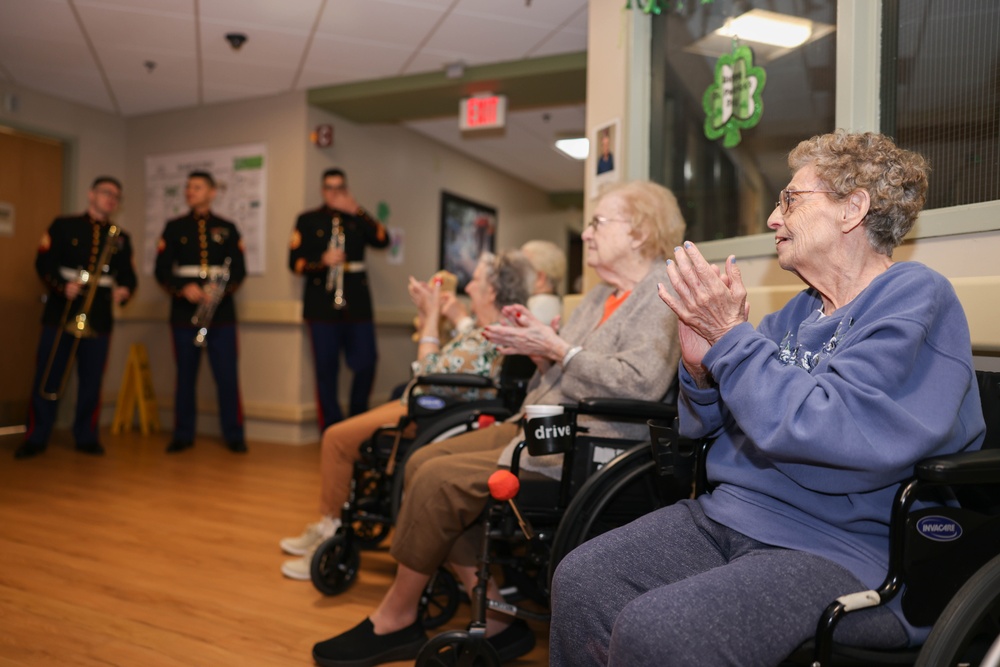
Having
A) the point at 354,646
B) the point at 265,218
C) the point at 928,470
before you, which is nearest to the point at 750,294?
the point at 928,470

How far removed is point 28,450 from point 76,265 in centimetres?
111

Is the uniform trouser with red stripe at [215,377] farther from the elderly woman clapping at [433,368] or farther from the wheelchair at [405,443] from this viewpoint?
the wheelchair at [405,443]

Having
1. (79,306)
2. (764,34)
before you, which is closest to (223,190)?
(79,306)

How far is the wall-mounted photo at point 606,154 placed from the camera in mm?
2688

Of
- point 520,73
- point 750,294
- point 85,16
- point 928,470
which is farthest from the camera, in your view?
point 520,73

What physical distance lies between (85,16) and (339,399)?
8.97 feet

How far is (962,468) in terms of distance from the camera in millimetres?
955

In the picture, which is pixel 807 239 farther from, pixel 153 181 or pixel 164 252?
pixel 153 181

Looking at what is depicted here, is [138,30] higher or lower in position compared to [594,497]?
higher

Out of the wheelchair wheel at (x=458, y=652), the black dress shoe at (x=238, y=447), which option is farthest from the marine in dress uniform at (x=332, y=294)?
the wheelchair wheel at (x=458, y=652)

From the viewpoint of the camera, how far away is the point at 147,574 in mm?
2451

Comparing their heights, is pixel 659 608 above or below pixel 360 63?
below

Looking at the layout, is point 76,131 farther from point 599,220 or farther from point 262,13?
point 599,220

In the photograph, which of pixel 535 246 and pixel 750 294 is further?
pixel 535 246
